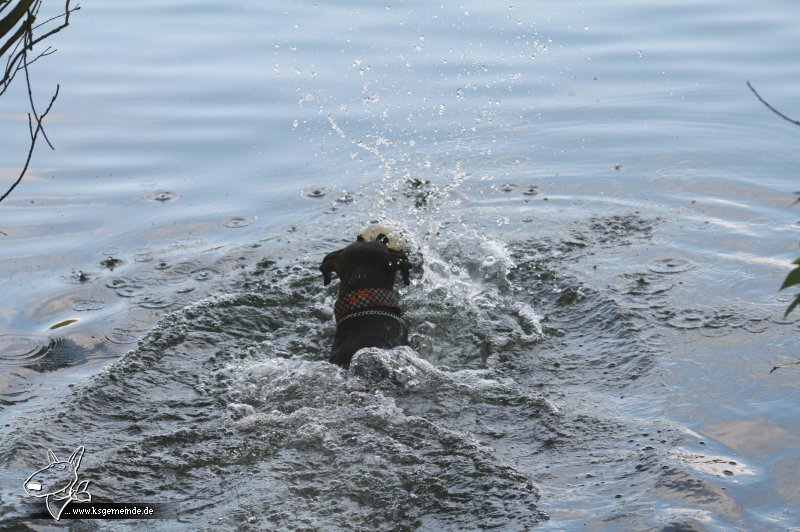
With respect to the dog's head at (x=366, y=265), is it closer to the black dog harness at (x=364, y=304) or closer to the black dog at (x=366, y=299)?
the black dog at (x=366, y=299)

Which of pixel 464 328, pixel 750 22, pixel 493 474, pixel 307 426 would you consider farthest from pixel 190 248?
pixel 750 22

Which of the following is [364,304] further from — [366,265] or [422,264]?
[422,264]

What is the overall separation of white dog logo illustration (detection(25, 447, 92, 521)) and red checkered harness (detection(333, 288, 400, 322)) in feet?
7.09

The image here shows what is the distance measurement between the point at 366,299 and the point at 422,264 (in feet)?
5.60

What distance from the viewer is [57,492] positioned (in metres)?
5.39

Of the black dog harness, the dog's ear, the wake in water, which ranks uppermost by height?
the dog's ear

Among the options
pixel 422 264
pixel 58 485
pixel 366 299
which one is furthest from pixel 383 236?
pixel 58 485

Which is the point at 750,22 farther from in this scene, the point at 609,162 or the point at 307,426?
the point at 307,426

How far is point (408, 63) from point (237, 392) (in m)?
7.29

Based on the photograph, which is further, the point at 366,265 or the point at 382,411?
the point at 366,265

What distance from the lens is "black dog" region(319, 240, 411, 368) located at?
709 cm

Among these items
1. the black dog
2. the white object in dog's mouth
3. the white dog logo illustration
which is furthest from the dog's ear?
the white dog logo illustration

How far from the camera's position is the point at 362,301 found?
23.9 ft

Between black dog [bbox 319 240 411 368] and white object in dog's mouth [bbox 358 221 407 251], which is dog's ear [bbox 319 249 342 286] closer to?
black dog [bbox 319 240 411 368]
